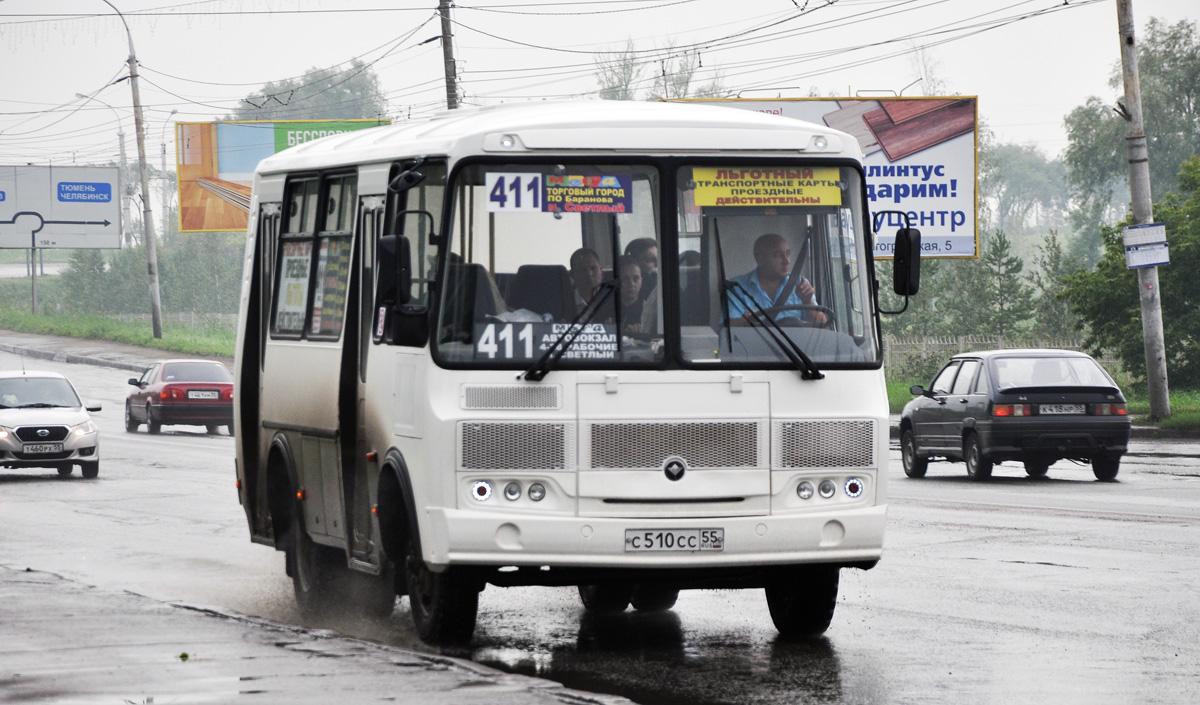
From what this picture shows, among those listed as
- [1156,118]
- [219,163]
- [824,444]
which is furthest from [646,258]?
[1156,118]

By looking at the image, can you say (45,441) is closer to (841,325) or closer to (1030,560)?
(1030,560)

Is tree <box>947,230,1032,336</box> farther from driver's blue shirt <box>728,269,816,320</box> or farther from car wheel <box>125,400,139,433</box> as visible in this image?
driver's blue shirt <box>728,269,816,320</box>

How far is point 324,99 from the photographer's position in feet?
408

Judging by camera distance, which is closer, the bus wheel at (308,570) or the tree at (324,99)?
the bus wheel at (308,570)

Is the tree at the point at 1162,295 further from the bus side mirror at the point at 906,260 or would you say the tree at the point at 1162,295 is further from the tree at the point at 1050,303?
the bus side mirror at the point at 906,260

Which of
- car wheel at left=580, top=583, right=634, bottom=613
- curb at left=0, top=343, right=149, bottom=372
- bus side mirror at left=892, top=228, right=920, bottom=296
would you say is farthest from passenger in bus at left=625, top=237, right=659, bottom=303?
curb at left=0, top=343, right=149, bottom=372

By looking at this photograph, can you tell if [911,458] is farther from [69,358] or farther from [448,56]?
[69,358]

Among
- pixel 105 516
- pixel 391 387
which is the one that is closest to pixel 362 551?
pixel 391 387

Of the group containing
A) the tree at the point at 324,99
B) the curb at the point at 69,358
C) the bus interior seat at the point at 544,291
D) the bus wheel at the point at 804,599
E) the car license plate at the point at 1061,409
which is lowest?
the bus wheel at the point at 804,599

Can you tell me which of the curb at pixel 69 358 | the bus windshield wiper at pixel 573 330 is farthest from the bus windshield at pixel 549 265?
the curb at pixel 69 358

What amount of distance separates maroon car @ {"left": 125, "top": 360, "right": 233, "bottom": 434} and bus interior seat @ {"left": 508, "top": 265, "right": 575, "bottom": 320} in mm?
26559

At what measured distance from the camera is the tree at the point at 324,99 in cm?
11862

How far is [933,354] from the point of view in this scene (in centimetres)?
4222

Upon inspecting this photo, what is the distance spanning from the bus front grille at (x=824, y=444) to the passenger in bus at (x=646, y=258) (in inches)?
34.6
